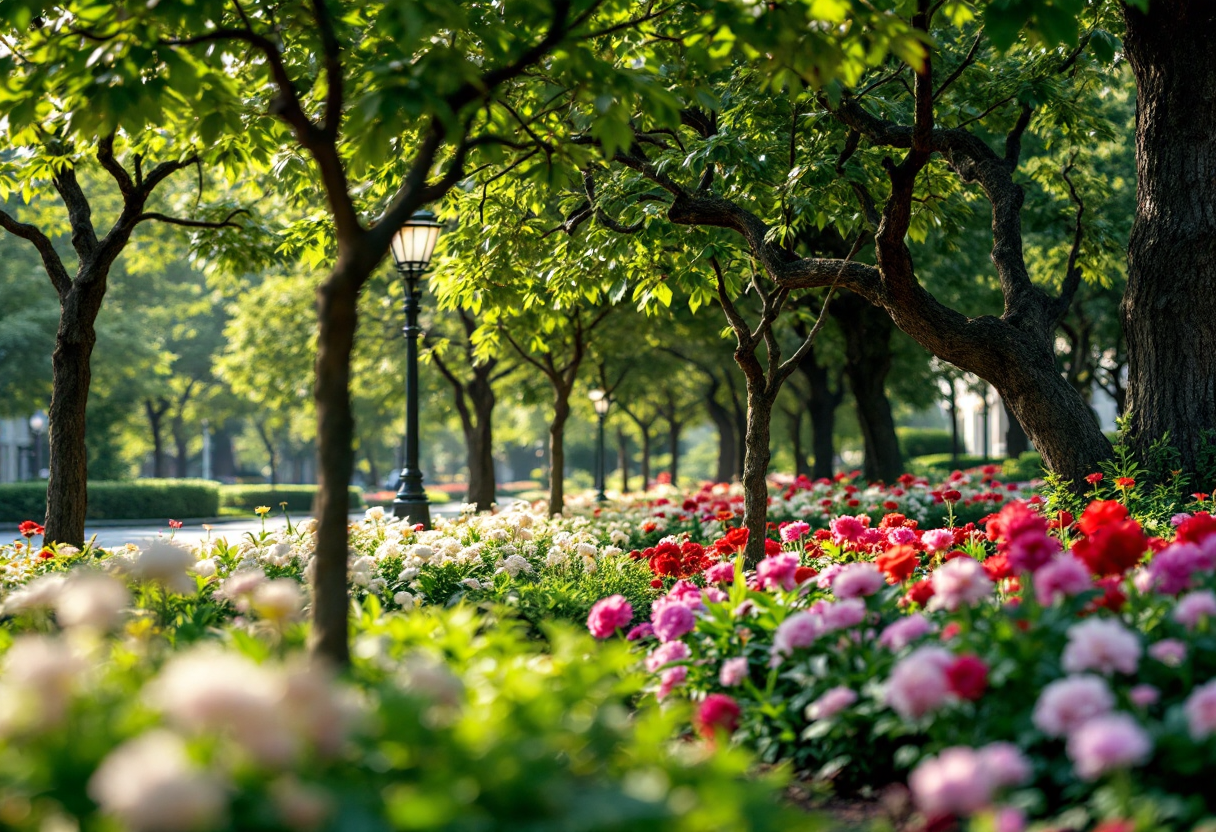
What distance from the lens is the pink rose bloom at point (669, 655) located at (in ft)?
13.6

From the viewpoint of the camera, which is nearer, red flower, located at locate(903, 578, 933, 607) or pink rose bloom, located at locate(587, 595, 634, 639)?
red flower, located at locate(903, 578, 933, 607)

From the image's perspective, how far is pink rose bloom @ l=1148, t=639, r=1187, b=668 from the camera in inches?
121

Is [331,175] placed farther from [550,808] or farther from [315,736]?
[550,808]

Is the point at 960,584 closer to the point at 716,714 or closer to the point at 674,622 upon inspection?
the point at 716,714

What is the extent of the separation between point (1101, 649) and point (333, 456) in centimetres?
254

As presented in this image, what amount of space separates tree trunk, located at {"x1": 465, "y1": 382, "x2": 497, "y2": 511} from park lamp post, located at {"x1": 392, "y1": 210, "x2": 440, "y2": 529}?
7.83 m

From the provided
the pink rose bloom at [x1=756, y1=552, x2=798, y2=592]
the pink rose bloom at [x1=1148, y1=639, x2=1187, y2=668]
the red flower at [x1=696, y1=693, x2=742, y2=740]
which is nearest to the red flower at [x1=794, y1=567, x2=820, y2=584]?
the pink rose bloom at [x1=756, y1=552, x2=798, y2=592]

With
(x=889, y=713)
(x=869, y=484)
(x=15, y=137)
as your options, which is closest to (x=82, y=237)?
(x=15, y=137)

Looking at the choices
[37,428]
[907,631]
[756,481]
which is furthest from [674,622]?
[37,428]

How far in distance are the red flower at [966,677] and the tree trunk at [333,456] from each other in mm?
1995

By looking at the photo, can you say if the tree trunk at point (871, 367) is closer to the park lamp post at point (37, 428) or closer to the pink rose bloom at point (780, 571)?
the pink rose bloom at point (780, 571)

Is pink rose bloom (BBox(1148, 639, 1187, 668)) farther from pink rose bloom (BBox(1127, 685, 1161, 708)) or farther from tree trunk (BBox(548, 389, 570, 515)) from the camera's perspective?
tree trunk (BBox(548, 389, 570, 515))

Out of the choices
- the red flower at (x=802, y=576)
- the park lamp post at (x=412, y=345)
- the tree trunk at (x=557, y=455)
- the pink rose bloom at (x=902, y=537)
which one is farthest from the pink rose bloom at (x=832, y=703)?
Answer: the tree trunk at (x=557, y=455)

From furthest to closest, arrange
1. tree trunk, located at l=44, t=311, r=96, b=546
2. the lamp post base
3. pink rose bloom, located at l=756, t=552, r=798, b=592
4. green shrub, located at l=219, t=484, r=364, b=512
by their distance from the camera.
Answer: green shrub, located at l=219, t=484, r=364, b=512 < the lamp post base < tree trunk, located at l=44, t=311, r=96, b=546 < pink rose bloom, located at l=756, t=552, r=798, b=592
